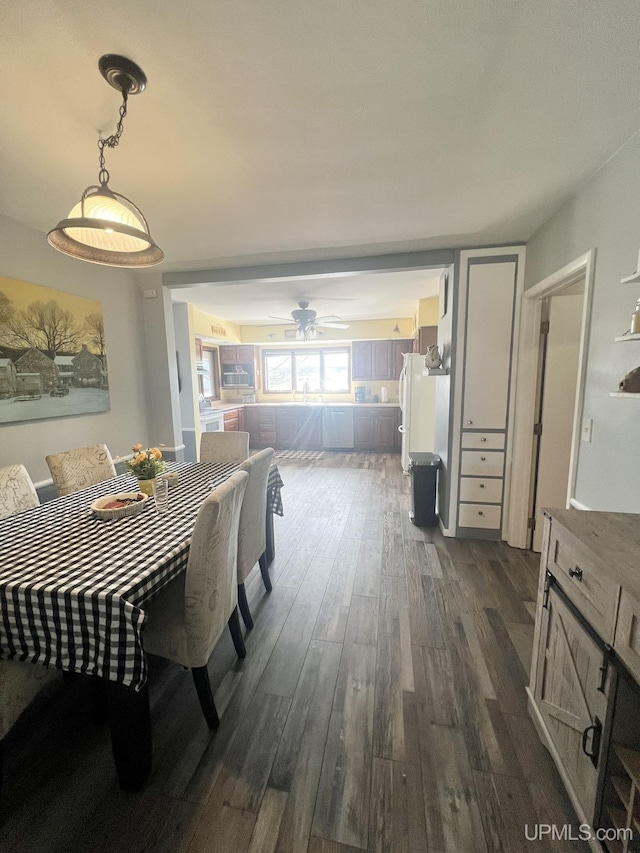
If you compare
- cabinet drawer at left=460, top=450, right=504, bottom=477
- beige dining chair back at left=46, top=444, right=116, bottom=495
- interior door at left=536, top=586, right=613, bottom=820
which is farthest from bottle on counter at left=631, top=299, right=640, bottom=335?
beige dining chair back at left=46, top=444, right=116, bottom=495

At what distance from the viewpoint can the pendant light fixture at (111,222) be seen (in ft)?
3.83

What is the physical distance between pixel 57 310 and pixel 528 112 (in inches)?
121

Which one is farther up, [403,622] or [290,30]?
[290,30]

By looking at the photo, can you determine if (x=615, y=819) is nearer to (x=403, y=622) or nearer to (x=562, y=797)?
(x=562, y=797)

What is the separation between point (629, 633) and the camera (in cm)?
84

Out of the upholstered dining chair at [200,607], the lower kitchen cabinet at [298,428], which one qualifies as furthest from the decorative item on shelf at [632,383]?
the lower kitchen cabinet at [298,428]

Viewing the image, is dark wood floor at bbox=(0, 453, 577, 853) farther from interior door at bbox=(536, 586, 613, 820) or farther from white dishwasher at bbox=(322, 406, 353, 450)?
white dishwasher at bbox=(322, 406, 353, 450)

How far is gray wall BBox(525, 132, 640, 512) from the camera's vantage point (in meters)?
1.41

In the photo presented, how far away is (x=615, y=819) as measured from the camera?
0.88 m

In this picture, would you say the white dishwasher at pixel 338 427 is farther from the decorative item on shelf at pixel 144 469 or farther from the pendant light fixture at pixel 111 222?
the pendant light fixture at pixel 111 222

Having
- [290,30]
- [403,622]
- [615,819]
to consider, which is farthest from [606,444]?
[290,30]

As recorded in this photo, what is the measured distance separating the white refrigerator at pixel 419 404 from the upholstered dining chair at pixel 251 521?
9.34 feet

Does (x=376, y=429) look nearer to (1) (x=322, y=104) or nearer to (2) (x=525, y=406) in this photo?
(2) (x=525, y=406)

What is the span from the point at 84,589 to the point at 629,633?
154cm
